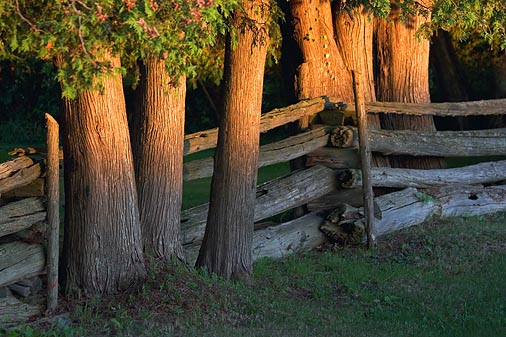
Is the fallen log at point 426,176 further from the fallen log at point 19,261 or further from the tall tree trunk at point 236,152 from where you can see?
the fallen log at point 19,261

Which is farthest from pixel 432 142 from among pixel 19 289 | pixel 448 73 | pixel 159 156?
pixel 19 289

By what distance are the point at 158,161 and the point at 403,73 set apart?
6.24 m

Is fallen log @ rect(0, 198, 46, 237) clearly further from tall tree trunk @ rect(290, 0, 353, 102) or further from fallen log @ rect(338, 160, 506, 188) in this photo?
tall tree trunk @ rect(290, 0, 353, 102)

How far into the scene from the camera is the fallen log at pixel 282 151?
11117 millimetres

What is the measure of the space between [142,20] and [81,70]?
1.97 feet

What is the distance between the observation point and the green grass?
8273 mm

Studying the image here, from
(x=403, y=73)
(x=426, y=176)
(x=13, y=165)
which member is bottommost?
(x=426, y=176)

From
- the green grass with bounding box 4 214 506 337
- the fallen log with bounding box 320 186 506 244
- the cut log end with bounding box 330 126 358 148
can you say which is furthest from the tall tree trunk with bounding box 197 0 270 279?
the cut log end with bounding box 330 126 358 148

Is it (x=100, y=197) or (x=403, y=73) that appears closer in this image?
(x=100, y=197)

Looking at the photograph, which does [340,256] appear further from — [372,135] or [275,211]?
[372,135]

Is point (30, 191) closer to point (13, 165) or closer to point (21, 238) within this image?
point (13, 165)

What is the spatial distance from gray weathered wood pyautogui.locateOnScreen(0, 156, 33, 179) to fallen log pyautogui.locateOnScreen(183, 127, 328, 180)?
266cm

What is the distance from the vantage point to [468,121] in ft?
70.7

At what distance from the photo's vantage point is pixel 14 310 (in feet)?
26.7
